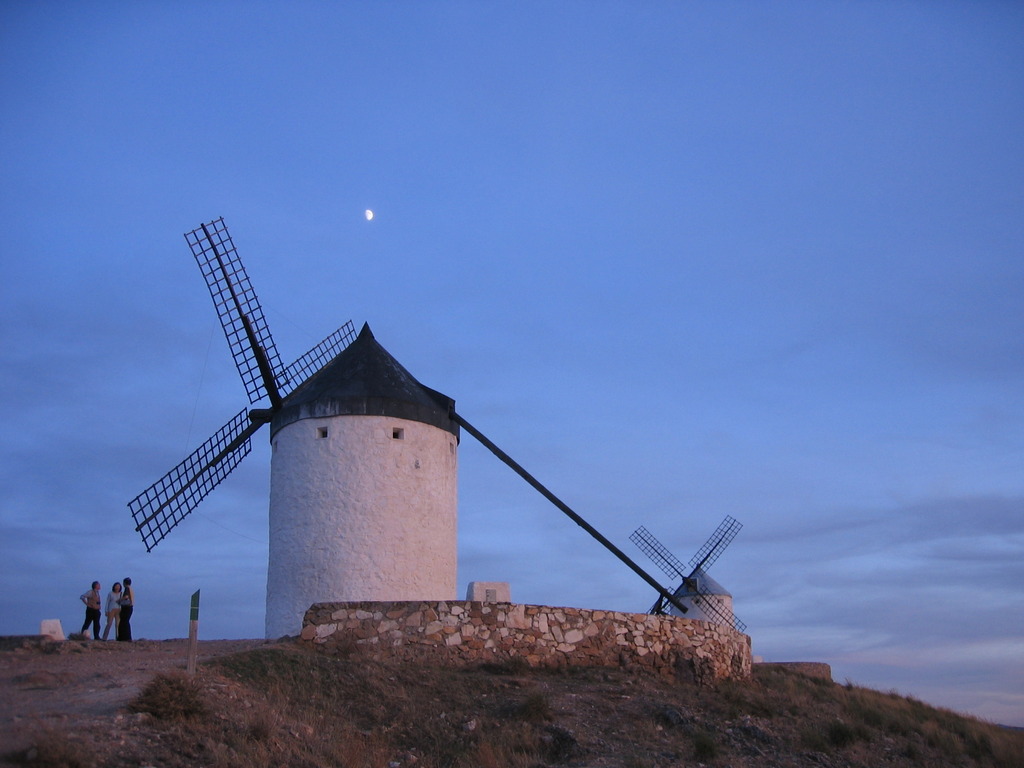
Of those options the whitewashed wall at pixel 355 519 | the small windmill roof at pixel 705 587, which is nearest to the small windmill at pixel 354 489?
the whitewashed wall at pixel 355 519

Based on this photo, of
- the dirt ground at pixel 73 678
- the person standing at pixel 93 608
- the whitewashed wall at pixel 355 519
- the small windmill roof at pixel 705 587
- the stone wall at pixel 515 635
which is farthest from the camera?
the small windmill roof at pixel 705 587

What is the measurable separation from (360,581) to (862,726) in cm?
826

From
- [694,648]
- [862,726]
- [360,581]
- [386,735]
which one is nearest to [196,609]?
[386,735]

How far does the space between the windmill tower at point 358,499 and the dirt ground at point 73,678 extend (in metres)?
2.36

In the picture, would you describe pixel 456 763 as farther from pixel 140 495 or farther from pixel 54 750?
pixel 140 495

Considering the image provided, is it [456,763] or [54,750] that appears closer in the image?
[54,750]

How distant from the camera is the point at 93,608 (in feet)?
51.6

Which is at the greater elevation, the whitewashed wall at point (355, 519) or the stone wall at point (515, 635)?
the whitewashed wall at point (355, 519)

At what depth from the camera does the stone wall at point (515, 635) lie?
13461 mm

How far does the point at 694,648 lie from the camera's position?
15078 millimetres

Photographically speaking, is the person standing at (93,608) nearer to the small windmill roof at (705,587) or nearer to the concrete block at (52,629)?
the concrete block at (52,629)

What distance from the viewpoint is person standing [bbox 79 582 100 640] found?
15672 mm

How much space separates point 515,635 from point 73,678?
5.88m

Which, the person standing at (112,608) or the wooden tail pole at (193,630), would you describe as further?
the person standing at (112,608)
